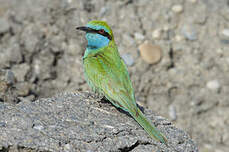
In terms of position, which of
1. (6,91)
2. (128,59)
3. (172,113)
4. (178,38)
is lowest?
(172,113)

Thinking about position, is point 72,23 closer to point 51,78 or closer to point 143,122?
point 51,78

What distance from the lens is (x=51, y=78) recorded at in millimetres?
5426

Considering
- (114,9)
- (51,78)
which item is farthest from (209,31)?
(51,78)

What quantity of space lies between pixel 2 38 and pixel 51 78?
36.4 inches

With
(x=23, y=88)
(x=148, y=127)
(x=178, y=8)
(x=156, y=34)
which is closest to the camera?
(x=148, y=127)

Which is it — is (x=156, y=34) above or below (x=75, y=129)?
above

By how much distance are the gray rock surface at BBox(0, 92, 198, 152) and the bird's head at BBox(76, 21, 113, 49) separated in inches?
25.9

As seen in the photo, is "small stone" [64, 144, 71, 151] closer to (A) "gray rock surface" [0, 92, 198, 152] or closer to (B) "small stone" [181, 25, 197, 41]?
(A) "gray rock surface" [0, 92, 198, 152]

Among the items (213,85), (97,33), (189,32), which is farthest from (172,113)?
(97,33)

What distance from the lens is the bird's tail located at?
3.31 metres

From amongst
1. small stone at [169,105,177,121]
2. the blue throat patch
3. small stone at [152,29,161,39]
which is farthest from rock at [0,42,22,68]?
small stone at [169,105,177,121]

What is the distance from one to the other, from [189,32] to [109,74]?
2469mm

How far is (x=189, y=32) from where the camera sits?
591cm

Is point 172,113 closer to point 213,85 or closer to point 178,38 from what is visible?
point 213,85
